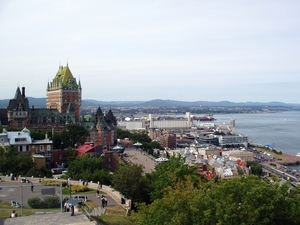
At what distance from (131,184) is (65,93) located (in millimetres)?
48068

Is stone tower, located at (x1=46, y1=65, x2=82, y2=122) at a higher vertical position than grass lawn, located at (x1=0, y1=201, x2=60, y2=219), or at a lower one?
higher

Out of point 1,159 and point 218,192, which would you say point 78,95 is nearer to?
point 1,159

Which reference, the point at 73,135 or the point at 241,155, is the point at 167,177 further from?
the point at 241,155

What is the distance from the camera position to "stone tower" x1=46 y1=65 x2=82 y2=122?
227 feet

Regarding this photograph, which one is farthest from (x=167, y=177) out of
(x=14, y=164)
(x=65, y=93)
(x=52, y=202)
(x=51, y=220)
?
(x=65, y=93)

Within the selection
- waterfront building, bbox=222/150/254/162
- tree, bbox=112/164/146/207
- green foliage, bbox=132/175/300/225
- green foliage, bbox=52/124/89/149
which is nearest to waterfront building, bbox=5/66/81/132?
green foliage, bbox=52/124/89/149

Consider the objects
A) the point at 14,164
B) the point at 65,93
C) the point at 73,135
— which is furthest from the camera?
the point at 65,93

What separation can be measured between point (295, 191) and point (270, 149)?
99.3 meters

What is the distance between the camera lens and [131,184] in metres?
24.0

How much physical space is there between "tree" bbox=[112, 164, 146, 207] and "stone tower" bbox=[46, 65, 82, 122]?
44412mm

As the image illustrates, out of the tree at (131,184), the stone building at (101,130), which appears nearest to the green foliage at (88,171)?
the tree at (131,184)

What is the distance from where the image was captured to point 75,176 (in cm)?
3134

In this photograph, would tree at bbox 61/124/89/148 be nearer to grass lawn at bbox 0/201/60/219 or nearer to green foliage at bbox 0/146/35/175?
green foliage at bbox 0/146/35/175

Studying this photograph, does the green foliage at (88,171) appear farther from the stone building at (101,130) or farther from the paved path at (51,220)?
the stone building at (101,130)
